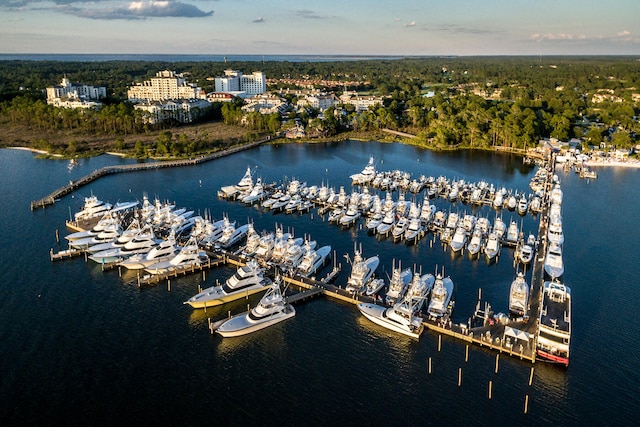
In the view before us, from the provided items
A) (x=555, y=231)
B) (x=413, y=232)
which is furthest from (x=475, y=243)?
(x=555, y=231)

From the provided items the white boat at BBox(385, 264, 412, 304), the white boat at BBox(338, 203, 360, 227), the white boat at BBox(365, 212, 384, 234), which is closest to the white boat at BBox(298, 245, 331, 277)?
the white boat at BBox(385, 264, 412, 304)

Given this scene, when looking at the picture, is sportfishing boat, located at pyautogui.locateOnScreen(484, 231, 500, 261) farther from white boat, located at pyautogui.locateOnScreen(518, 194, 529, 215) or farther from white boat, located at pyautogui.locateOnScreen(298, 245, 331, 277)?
white boat, located at pyautogui.locateOnScreen(298, 245, 331, 277)

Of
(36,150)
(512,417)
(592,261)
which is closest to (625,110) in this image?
(592,261)

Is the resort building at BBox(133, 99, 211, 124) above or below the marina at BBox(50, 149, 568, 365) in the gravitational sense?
above

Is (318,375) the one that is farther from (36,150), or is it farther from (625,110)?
(625,110)

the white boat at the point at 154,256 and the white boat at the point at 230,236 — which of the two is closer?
the white boat at the point at 154,256

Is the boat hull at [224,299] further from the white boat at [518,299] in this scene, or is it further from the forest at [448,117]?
the forest at [448,117]

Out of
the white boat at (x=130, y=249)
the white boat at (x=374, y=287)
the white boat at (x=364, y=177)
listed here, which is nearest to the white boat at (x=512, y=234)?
the white boat at (x=374, y=287)
